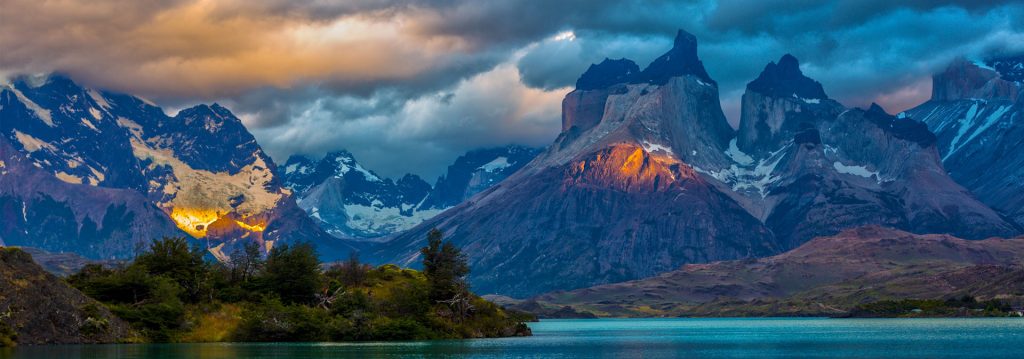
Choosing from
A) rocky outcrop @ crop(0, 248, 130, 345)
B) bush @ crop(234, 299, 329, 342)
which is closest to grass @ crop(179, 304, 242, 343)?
→ bush @ crop(234, 299, 329, 342)

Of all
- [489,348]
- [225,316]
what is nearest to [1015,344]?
[489,348]

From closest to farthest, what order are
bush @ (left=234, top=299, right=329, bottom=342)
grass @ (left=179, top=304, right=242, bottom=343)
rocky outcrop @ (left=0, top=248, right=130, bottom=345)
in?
rocky outcrop @ (left=0, top=248, right=130, bottom=345) < grass @ (left=179, top=304, right=242, bottom=343) < bush @ (left=234, top=299, right=329, bottom=342)

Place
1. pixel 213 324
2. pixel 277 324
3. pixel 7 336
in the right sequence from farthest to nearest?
1. pixel 213 324
2. pixel 277 324
3. pixel 7 336

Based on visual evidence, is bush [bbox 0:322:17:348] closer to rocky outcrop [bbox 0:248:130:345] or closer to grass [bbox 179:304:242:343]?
rocky outcrop [bbox 0:248:130:345]

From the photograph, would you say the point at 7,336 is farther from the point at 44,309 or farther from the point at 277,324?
the point at 277,324

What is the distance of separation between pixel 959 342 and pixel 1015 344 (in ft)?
42.9

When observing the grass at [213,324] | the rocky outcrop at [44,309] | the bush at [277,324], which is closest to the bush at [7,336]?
the rocky outcrop at [44,309]

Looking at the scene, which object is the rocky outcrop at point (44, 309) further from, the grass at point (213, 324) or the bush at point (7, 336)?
the grass at point (213, 324)

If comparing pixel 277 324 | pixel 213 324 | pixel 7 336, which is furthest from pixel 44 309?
pixel 277 324

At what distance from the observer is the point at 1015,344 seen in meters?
178

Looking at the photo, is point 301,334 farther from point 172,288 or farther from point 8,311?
point 8,311

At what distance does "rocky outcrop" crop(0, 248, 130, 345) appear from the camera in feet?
549

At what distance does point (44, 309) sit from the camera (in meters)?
171

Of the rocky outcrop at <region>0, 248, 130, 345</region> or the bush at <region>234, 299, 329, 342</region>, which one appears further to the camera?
the bush at <region>234, 299, 329, 342</region>
